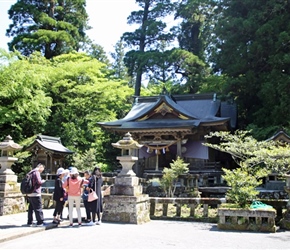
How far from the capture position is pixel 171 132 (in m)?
20.5

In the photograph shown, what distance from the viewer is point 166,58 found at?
30.8 m

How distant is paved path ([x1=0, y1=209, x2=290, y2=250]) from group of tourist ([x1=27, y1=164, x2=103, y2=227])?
1.11ft

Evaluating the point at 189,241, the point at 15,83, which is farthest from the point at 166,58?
the point at 189,241

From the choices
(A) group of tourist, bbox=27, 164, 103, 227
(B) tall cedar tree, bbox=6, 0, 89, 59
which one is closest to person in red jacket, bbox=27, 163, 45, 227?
(A) group of tourist, bbox=27, 164, 103, 227

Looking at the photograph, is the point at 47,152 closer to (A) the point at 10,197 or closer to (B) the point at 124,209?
(A) the point at 10,197

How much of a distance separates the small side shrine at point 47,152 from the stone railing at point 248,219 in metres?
→ 12.9

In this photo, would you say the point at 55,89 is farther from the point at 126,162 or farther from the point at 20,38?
the point at 126,162

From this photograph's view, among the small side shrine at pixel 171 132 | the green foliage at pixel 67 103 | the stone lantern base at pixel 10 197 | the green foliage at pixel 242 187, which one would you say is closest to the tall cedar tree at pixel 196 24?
the green foliage at pixel 67 103

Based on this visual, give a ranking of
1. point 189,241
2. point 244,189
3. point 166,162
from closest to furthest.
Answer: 1. point 189,241
2. point 244,189
3. point 166,162

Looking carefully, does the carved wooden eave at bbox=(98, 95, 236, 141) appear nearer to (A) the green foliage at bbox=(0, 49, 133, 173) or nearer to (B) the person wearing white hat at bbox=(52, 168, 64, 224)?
(A) the green foliage at bbox=(0, 49, 133, 173)

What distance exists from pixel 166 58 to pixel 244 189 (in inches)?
913

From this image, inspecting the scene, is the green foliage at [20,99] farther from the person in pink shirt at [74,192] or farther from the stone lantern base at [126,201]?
the person in pink shirt at [74,192]

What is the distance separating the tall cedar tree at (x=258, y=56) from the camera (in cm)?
2014

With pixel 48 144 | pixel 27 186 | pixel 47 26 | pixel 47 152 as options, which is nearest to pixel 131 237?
pixel 27 186
